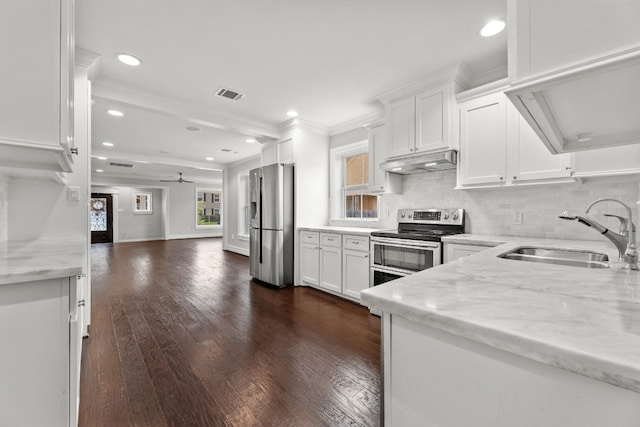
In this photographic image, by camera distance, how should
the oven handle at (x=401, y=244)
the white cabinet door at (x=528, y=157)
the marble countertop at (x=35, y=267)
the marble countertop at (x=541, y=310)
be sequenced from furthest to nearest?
the oven handle at (x=401, y=244)
the white cabinet door at (x=528, y=157)
the marble countertop at (x=35, y=267)
the marble countertop at (x=541, y=310)

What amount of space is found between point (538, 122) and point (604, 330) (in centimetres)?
68

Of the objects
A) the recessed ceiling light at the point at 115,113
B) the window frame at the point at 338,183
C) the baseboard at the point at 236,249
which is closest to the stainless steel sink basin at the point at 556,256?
the window frame at the point at 338,183

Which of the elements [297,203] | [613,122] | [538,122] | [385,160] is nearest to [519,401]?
[538,122]

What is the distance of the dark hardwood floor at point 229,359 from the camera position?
1586 mm

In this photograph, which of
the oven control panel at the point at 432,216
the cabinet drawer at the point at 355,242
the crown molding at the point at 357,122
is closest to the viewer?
the oven control panel at the point at 432,216

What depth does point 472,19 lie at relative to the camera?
2.04 m

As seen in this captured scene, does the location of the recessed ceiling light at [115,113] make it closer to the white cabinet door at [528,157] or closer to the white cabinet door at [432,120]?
the white cabinet door at [432,120]

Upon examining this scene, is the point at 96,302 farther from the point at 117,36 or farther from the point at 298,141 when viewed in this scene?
the point at 298,141

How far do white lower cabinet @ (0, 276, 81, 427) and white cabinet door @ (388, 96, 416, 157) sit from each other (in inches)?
116

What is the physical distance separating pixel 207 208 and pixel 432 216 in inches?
433

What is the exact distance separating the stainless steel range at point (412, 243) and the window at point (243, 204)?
510 centimetres

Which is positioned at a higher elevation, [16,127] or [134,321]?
[16,127]

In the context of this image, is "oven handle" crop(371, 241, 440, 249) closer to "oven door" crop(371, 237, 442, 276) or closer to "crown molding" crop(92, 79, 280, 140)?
"oven door" crop(371, 237, 442, 276)

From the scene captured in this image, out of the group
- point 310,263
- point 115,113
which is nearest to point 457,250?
point 310,263
